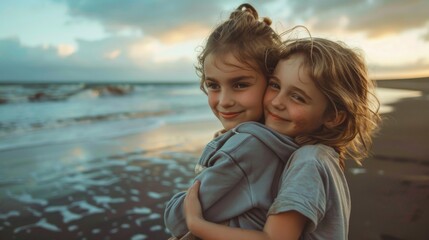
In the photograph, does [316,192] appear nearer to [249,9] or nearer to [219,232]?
[219,232]

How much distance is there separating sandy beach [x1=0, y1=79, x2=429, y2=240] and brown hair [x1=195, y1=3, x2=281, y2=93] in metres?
2.46

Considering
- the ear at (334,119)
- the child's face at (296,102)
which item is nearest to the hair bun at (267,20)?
the child's face at (296,102)

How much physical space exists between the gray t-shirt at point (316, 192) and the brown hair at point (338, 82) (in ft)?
0.65

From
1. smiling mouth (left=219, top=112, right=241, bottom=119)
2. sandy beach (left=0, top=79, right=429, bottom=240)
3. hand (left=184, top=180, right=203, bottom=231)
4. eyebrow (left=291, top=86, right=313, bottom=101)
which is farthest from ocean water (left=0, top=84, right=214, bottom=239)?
eyebrow (left=291, top=86, right=313, bottom=101)

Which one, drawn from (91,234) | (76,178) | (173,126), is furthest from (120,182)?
(173,126)

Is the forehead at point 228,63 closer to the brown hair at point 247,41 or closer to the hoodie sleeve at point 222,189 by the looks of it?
the brown hair at point 247,41

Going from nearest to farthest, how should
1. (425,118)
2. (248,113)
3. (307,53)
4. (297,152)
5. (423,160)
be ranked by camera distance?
(297,152) → (307,53) → (248,113) → (423,160) → (425,118)

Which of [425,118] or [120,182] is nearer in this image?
[120,182]

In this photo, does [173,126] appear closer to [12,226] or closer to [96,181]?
[96,181]

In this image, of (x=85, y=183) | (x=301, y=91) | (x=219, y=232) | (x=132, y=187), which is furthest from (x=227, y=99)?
(x=85, y=183)

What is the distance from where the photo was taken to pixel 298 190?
1526 millimetres

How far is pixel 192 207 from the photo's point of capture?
176 cm

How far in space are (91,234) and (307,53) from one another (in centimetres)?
334

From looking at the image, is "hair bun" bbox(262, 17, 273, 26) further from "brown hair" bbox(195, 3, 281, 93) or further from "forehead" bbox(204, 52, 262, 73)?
"forehead" bbox(204, 52, 262, 73)
